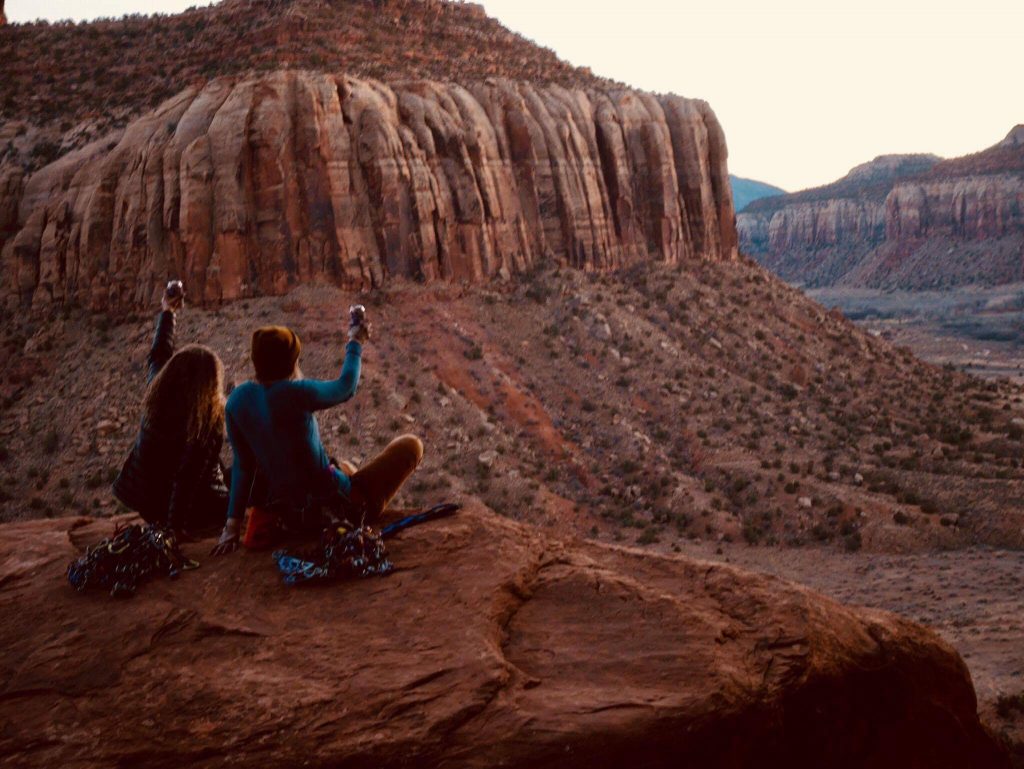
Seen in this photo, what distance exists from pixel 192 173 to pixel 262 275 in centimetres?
320

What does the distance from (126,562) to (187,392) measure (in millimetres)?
1098

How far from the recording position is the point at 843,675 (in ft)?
15.2

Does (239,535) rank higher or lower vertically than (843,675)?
higher

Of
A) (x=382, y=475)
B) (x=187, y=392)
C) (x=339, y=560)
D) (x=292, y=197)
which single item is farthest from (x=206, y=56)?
(x=339, y=560)

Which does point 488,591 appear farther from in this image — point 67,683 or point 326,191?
point 326,191

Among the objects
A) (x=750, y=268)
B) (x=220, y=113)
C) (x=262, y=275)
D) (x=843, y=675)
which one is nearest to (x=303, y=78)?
(x=220, y=113)

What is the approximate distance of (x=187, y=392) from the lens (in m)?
5.53

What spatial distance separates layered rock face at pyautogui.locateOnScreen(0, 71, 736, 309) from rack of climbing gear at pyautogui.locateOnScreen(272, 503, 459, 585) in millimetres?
20221

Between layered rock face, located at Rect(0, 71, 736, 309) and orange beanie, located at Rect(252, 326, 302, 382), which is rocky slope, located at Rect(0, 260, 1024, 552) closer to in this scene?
layered rock face, located at Rect(0, 71, 736, 309)

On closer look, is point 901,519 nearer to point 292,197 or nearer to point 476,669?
point 292,197

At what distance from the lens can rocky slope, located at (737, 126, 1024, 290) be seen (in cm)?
10181

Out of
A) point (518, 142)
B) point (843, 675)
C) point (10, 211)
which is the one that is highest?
point (518, 142)

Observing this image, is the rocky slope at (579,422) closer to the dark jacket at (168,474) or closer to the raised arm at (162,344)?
the raised arm at (162,344)

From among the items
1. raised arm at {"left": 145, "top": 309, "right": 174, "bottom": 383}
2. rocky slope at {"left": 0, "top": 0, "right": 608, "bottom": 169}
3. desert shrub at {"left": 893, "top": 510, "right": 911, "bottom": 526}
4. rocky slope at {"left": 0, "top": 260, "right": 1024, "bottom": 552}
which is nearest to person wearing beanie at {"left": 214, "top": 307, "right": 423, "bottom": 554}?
raised arm at {"left": 145, "top": 309, "right": 174, "bottom": 383}
